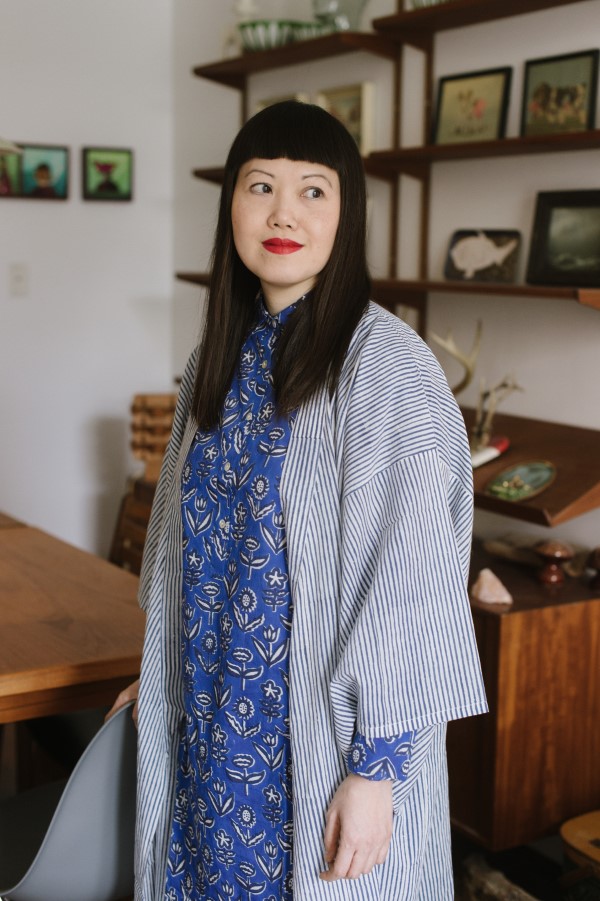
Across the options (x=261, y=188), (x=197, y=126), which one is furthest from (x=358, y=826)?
(x=197, y=126)

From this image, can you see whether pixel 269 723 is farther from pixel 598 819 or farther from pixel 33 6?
pixel 33 6

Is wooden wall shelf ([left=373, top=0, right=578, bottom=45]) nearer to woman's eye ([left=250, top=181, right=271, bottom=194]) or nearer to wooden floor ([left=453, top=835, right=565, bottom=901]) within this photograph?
woman's eye ([left=250, top=181, right=271, bottom=194])

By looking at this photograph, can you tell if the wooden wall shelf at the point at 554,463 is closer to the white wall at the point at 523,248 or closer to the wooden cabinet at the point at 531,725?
the white wall at the point at 523,248

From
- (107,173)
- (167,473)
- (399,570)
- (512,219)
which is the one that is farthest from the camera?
(107,173)

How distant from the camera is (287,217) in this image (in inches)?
48.5

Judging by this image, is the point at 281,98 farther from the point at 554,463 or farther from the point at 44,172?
the point at 554,463

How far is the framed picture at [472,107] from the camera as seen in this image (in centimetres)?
267

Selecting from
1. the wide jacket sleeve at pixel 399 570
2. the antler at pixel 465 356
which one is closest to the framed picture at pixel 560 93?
the antler at pixel 465 356

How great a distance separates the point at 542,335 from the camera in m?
2.62

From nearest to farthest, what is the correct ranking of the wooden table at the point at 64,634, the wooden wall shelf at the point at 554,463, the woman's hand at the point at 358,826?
the woman's hand at the point at 358,826
the wooden table at the point at 64,634
the wooden wall shelf at the point at 554,463

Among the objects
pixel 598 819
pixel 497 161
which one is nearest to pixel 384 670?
pixel 598 819

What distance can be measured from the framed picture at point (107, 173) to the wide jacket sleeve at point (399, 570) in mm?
3026

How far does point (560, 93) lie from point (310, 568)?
1.70m

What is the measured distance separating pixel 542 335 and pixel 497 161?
1.50ft
